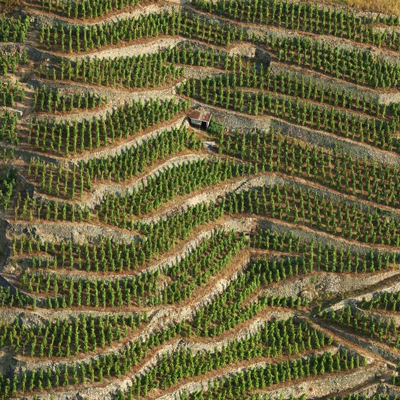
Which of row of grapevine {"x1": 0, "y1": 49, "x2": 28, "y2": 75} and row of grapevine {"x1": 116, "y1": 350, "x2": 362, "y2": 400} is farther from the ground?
row of grapevine {"x1": 0, "y1": 49, "x2": 28, "y2": 75}

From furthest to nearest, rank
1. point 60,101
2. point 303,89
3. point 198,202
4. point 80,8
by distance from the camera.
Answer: point 303,89 < point 80,8 < point 60,101 < point 198,202

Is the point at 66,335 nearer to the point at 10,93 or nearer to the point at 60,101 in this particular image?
the point at 60,101


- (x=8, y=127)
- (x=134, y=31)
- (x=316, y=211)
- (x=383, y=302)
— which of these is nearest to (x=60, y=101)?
(x=8, y=127)

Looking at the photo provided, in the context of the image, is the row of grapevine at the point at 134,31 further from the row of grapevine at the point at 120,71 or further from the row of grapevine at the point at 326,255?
the row of grapevine at the point at 326,255

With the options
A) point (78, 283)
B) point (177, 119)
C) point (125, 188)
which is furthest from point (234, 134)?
point (78, 283)

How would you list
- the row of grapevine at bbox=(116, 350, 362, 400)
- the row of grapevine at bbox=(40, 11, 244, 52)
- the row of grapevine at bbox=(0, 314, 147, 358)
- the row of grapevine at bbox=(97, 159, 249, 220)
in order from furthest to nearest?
1. the row of grapevine at bbox=(40, 11, 244, 52)
2. the row of grapevine at bbox=(97, 159, 249, 220)
3. the row of grapevine at bbox=(116, 350, 362, 400)
4. the row of grapevine at bbox=(0, 314, 147, 358)

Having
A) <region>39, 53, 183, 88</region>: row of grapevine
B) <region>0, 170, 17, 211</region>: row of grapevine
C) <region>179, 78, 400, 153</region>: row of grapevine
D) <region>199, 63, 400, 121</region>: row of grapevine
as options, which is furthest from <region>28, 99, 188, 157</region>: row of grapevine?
<region>199, 63, 400, 121</region>: row of grapevine

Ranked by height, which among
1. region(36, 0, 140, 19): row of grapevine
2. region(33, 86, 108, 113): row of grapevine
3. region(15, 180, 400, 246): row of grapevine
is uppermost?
region(36, 0, 140, 19): row of grapevine

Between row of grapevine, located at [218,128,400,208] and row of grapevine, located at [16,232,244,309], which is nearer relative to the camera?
row of grapevine, located at [16,232,244,309]

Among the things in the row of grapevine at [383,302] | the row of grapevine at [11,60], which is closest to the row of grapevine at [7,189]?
the row of grapevine at [11,60]

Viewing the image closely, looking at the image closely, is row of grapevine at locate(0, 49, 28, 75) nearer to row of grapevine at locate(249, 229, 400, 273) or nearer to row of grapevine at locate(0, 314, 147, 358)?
row of grapevine at locate(0, 314, 147, 358)

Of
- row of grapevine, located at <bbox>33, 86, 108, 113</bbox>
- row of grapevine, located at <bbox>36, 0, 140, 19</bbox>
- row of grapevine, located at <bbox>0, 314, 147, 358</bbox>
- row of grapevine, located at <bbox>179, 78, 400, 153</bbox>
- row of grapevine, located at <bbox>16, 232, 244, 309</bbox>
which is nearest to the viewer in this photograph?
row of grapevine, located at <bbox>0, 314, 147, 358</bbox>
